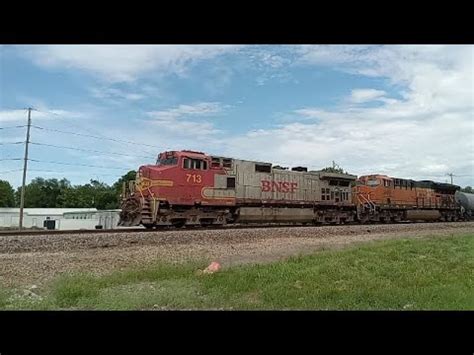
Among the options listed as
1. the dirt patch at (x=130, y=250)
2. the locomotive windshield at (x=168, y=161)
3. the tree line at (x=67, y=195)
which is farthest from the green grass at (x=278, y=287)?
the tree line at (x=67, y=195)

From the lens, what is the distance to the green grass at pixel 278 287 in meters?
6.07

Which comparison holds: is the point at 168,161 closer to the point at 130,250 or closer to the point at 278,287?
the point at 130,250

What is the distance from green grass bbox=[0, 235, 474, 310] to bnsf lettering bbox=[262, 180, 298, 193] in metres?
12.9

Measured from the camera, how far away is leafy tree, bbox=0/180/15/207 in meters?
67.8

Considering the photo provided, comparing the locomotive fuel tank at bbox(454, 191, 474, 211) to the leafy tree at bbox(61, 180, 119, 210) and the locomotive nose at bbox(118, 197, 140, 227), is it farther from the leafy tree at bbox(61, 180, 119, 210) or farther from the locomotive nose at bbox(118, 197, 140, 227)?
the leafy tree at bbox(61, 180, 119, 210)

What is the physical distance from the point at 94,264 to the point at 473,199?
40.1 metres

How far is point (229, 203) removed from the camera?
67.6 feet

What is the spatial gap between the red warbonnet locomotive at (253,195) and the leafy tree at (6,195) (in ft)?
181

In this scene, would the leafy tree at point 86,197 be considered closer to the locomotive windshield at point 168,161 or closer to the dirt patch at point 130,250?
the locomotive windshield at point 168,161

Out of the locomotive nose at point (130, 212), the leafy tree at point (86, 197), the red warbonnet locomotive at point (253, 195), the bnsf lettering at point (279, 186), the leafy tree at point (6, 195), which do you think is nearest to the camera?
the locomotive nose at point (130, 212)

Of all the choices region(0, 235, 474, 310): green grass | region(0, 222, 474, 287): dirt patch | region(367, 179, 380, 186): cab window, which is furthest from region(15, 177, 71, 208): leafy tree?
region(0, 235, 474, 310): green grass

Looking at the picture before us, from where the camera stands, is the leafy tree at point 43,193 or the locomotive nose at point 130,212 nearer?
the locomotive nose at point 130,212
